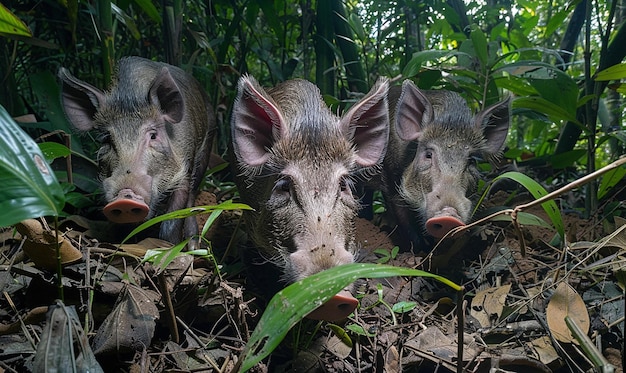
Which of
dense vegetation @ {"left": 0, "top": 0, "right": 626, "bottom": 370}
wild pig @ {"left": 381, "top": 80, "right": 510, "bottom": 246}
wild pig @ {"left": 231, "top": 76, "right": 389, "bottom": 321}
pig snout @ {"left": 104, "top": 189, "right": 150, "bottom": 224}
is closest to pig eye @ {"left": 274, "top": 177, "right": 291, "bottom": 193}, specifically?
wild pig @ {"left": 231, "top": 76, "right": 389, "bottom": 321}

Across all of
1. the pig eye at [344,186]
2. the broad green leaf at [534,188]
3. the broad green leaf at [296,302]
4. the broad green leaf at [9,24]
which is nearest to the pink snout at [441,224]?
the broad green leaf at [534,188]

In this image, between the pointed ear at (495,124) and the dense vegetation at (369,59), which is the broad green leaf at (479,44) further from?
the pointed ear at (495,124)

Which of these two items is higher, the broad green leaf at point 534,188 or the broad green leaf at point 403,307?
the broad green leaf at point 534,188

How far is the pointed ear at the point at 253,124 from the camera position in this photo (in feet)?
10.0

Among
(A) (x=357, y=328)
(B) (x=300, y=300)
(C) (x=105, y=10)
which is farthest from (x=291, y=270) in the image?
(C) (x=105, y=10)

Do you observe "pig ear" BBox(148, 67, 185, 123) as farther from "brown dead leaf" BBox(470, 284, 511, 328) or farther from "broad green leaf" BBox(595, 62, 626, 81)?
"broad green leaf" BBox(595, 62, 626, 81)

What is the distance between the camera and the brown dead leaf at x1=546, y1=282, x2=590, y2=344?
7.77ft

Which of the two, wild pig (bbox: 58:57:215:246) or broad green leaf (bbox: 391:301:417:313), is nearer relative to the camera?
broad green leaf (bbox: 391:301:417:313)

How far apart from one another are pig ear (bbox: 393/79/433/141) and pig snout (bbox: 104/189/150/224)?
79.4 inches

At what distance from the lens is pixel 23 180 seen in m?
1.45

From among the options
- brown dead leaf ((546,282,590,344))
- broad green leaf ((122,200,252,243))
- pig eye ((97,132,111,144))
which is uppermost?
pig eye ((97,132,111,144))

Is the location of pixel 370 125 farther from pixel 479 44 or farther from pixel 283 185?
pixel 479 44

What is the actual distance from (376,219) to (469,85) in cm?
143

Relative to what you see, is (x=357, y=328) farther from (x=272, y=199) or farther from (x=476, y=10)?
(x=476, y=10)
